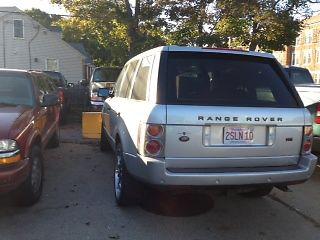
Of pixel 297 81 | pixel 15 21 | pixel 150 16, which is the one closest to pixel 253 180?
pixel 297 81

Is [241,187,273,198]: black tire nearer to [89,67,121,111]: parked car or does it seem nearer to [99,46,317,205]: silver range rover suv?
[99,46,317,205]: silver range rover suv

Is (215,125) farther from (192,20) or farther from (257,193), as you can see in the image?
(192,20)

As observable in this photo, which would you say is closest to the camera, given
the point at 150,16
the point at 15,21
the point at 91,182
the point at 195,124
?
the point at 195,124

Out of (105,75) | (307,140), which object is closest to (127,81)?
(307,140)

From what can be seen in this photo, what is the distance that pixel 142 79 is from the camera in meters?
5.16

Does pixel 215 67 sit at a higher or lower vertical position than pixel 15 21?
lower

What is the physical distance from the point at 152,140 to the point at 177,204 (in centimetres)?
152

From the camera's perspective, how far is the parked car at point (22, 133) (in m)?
4.73

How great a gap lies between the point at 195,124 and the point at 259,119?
2.16 ft

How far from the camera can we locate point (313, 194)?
20.4 feet

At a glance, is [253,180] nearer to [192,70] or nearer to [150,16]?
[192,70]

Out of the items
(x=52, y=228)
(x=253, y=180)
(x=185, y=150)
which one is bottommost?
(x=52, y=228)

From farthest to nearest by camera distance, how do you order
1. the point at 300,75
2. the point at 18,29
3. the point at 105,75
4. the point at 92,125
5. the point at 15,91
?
the point at 18,29
the point at 105,75
the point at 300,75
the point at 92,125
the point at 15,91

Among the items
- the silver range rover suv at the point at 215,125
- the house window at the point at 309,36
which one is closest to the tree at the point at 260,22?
the silver range rover suv at the point at 215,125
